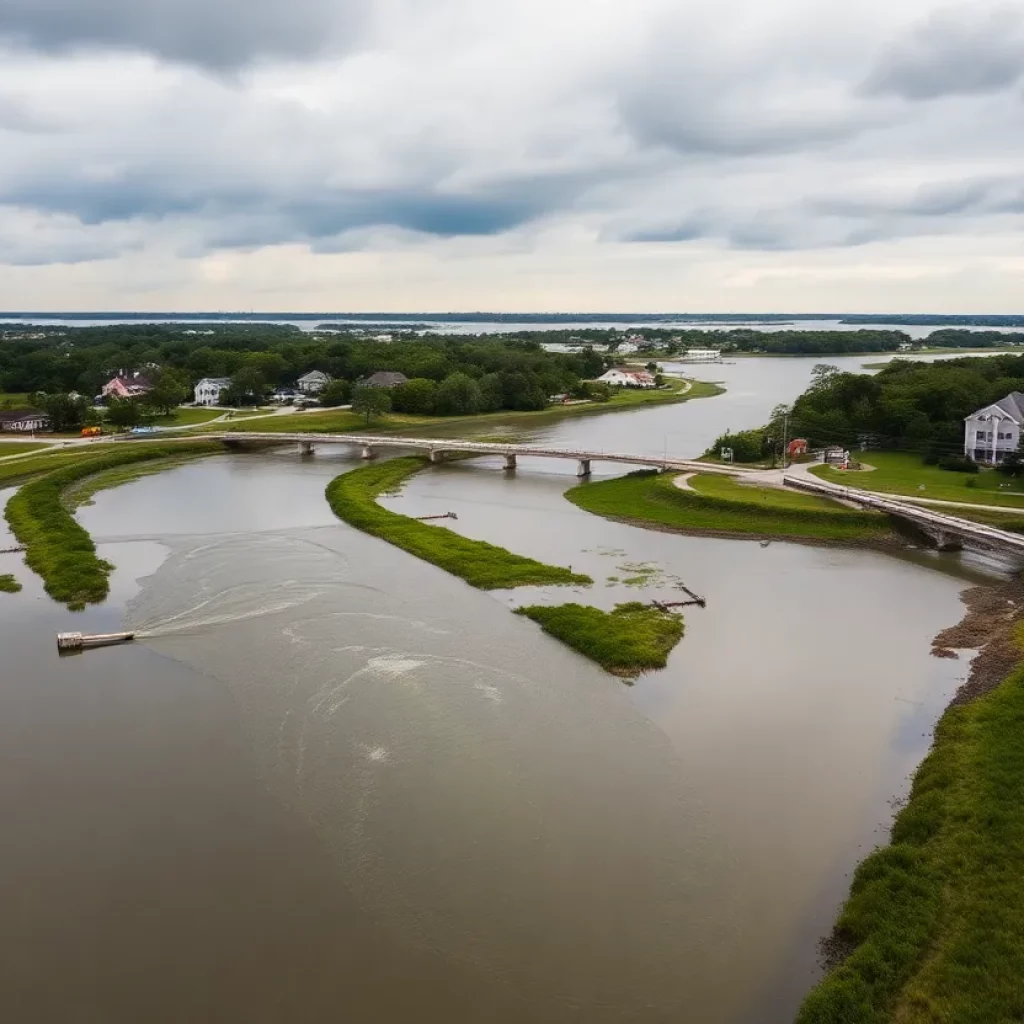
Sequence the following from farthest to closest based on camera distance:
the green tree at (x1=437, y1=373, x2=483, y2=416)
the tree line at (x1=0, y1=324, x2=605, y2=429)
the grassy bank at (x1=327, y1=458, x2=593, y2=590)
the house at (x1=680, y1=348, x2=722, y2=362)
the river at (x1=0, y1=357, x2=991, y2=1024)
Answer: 1. the house at (x1=680, y1=348, x2=722, y2=362)
2. the tree line at (x1=0, y1=324, x2=605, y2=429)
3. the green tree at (x1=437, y1=373, x2=483, y2=416)
4. the grassy bank at (x1=327, y1=458, x2=593, y2=590)
5. the river at (x1=0, y1=357, x2=991, y2=1024)

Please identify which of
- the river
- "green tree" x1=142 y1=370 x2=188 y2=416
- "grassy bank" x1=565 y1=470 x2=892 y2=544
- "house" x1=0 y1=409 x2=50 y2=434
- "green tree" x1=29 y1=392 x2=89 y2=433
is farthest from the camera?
"green tree" x1=142 y1=370 x2=188 y2=416

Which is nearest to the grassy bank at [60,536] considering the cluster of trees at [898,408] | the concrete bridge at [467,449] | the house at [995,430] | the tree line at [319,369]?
the concrete bridge at [467,449]

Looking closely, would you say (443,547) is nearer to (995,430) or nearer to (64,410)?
(995,430)

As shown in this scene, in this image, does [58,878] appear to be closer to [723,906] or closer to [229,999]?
[229,999]

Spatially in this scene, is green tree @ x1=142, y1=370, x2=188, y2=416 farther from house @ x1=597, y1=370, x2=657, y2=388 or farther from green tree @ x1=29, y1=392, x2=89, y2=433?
house @ x1=597, y1=370, x2=657, y2=388

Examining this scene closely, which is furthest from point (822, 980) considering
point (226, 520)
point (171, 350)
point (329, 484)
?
point (171, 350)

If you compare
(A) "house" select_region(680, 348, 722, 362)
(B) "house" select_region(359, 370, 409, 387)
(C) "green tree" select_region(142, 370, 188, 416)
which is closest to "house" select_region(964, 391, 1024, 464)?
(B) "house" select_region(359, 370, 409, 387)
